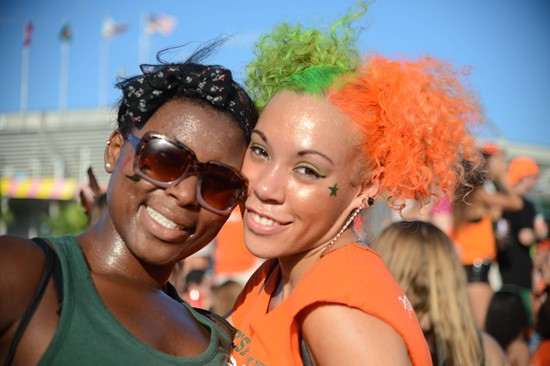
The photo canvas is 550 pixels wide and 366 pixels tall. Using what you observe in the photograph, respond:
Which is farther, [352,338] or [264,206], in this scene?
[264,206]

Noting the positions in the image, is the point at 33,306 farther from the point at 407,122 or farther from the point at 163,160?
the point at 407,122

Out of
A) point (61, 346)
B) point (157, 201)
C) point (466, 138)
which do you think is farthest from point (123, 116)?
point (466, 138)

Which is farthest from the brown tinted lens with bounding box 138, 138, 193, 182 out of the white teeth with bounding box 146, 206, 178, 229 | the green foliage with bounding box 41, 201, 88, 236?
the green foliage with bounding box 41, 201, 88, 236

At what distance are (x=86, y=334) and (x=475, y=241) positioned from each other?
5.55 metres

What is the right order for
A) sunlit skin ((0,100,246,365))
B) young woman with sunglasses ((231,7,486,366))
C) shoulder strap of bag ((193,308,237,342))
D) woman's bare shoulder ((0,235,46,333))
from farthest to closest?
shoulder strap of bag ((193,308,237,342)) < young woman with sunglasses ((231,7,486,366)) < sunlit skin ((0,100,246,365)) < woman's bare shoulder ((0,235,46,333))

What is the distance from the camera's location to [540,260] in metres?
8.21

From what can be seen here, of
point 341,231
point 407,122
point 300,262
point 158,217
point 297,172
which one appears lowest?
point 300,262

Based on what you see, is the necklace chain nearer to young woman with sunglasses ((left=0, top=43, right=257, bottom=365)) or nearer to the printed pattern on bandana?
young woman with sunglasses ((left=0, top=43, right=257, bottom=365))

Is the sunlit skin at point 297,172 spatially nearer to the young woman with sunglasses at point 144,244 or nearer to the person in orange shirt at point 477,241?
the young woman with sunglasses at point 144,244

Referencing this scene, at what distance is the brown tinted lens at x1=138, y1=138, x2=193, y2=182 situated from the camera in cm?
214

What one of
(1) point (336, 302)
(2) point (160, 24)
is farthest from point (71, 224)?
(2) point (160, 24)

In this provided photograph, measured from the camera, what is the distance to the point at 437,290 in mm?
3828

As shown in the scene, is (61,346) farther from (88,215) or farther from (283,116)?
(88,215)

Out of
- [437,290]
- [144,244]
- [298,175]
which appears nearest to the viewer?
[144,244]
